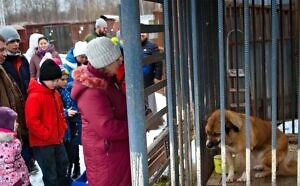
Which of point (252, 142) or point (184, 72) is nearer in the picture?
point (184, 72)

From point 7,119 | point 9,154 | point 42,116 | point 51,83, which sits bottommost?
point 9,154

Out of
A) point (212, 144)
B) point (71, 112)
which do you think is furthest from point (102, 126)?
point (71, 112)

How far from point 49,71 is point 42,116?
1.49 ft

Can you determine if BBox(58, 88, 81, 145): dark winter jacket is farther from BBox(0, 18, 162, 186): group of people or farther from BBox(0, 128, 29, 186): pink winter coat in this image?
BBox(0, 128, 29, 186): pink winter coat

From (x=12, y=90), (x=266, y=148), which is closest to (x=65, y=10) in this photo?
(x=12, y=90)

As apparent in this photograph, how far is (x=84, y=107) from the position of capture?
2988 millimetres

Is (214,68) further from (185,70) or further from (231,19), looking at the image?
(231,19)

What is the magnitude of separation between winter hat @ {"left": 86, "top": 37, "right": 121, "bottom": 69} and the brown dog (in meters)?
0.91

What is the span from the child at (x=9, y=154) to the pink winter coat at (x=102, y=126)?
65 cm

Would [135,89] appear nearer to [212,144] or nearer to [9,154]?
[212,144]

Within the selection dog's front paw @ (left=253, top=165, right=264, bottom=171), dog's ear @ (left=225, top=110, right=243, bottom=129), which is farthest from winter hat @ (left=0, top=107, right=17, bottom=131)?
dog's front paw @ (left=253, top=165, right=264, bottom=171)

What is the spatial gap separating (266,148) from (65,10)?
18254 mm

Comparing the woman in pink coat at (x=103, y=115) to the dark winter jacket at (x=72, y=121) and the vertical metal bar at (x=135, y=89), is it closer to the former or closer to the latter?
the vertical metal bar at (x=135, y=89)

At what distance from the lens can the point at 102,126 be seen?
2924 millimetres
